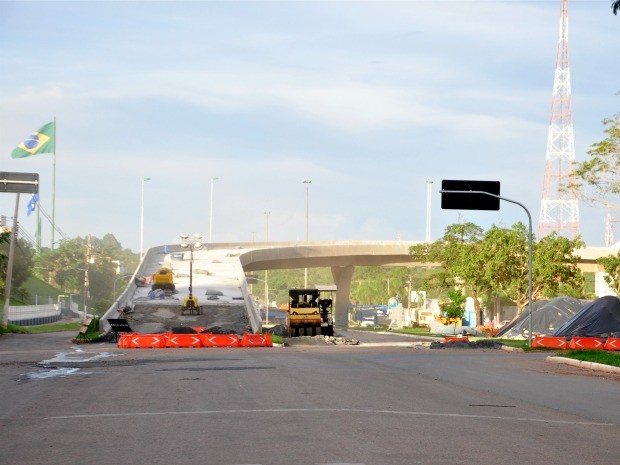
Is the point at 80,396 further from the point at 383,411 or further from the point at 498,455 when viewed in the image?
the point at 498,455

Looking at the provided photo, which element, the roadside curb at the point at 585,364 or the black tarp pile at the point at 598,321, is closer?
the roadside curb at the point at 585,364

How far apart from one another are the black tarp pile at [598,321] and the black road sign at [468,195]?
13278 millimetres

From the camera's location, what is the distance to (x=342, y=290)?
460 ft

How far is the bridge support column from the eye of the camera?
455ft

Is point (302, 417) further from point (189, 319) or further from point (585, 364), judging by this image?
point (189, 319)

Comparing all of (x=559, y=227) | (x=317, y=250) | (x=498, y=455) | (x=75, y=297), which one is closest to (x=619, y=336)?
(x=498, y=455)

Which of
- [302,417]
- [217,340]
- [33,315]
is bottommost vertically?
[33,315]

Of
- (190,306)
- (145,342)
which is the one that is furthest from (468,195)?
(190,306)

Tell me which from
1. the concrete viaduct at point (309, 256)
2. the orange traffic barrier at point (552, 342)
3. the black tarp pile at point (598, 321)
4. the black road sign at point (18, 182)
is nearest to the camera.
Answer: the orange traffic barrier at point (552, 342)

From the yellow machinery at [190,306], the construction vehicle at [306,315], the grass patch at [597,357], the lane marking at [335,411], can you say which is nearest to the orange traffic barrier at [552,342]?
the grass patch at [597,357]

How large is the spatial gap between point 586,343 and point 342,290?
296 ft

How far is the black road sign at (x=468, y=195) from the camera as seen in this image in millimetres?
45781

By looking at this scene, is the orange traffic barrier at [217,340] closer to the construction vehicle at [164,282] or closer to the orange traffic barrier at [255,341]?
the orange traffic barrier at [255,341]

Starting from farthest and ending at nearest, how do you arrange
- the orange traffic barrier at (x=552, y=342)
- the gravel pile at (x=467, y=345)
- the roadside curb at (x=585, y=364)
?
the gravel pile at (x=467, y=345) → the orange traffic barrier at (x=552, y=342) → the roadside curb at (x=585, y=364)
